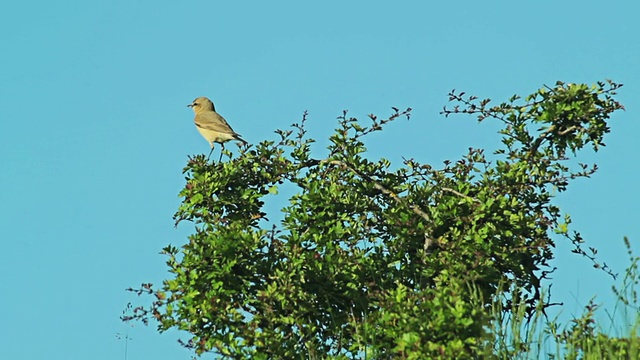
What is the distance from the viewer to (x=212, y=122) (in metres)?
14.7

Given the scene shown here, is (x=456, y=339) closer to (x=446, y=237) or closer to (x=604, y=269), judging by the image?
(x=446, y=237)

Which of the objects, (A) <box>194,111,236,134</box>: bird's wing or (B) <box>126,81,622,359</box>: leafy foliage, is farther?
(A) <box>194,111,236,134</box>: bird's wing

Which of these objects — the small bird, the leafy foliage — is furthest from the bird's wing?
the leafy foliage

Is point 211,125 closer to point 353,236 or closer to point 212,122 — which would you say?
point 212,122

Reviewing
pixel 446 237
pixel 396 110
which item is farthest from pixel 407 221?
pixel 396 110

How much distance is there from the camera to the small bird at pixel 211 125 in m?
14.3

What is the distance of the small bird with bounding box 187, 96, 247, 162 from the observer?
14.3 m

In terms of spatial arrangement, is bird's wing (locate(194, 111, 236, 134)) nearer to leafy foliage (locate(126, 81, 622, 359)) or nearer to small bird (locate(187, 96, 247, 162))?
small bird (locate(187, 96, 247, 162))

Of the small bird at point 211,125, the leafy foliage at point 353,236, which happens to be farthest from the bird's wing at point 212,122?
the leafy foliage at point 353,236

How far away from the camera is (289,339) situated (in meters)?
9.55

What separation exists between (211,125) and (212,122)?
7 centimetres

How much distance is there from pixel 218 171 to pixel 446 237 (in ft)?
8.39

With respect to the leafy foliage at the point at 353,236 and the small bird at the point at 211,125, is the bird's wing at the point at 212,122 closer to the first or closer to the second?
the small bird at the point at 211,125

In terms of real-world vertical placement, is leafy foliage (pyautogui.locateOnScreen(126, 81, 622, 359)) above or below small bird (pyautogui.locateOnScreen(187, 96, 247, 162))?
below
